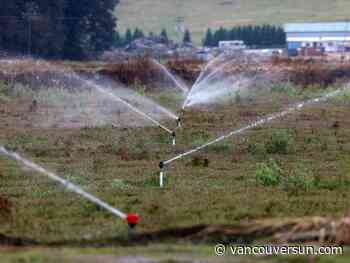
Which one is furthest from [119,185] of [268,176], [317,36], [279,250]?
[317,36]

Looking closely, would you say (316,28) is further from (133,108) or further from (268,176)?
(268,176)

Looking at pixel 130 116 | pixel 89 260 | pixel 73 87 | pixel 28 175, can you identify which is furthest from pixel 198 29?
pixel 89 260

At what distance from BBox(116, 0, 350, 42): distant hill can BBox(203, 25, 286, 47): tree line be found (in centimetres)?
1197

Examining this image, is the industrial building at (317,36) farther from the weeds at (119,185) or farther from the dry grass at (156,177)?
the weeds at (119,185)

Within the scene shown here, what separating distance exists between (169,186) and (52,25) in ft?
130

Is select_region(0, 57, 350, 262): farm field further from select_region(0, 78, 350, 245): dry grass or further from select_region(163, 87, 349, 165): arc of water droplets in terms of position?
select_region(163, 87, 349, 165): arc of water droplets

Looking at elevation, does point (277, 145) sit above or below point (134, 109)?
above

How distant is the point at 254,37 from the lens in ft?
289

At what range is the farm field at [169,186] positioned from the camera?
11773 millimetres

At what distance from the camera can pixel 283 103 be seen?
36.7m

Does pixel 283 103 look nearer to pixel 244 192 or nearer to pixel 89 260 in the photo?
pixel 244 192

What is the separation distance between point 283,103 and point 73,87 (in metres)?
8.15

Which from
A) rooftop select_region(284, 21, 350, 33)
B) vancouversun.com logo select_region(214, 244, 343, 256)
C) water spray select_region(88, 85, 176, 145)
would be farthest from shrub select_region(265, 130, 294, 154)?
rooftop select_region(284, 21, 350, 33)

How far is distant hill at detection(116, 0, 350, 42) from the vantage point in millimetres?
111188
